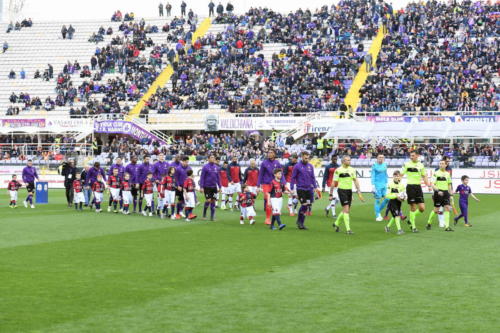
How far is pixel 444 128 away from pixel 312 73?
45.0 ft

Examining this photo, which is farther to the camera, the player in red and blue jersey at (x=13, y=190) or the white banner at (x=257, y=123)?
the white banner at (x=257, y=123)

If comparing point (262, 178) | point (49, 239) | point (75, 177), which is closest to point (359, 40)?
point (75, 177)

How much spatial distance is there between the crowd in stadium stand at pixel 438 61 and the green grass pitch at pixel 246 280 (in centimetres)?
3063

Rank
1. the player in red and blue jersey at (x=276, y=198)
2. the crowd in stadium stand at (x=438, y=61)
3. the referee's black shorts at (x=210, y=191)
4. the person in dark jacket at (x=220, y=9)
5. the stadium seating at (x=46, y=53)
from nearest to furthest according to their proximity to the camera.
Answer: the player in red and blue jersey at (x=276, y=198) < the referee's black shorts at (x=210, y=191) < the crowd in stadium stand at (x=438, y=61) < the stadium seating at (x=46, y=53) < the person in dark jacket at (x=220, y=9)

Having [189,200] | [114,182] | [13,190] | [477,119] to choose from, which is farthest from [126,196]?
[477,119]

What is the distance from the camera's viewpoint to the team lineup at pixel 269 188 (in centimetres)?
2050

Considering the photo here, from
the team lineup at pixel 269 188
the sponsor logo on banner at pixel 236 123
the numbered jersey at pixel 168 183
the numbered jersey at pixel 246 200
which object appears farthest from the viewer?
the sponsor logo on banner at pixel 236 123

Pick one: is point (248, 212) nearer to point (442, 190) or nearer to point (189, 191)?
point (189, 191)

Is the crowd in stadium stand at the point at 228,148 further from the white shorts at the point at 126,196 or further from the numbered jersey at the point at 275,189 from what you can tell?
the numbered jersey at the point at 275,189

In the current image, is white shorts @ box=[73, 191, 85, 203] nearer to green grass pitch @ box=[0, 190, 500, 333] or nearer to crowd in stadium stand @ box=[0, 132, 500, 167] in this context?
green grass pitch @ box=[0, 190, 500, 333]

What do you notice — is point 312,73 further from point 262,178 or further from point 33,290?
point 33,290

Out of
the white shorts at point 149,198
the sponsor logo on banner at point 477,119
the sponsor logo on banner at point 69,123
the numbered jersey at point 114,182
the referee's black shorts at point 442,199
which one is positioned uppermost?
the sponsor logo on banner at point 69,123

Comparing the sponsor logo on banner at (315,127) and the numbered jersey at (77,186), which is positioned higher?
the sponsor logo on banner at (315,127)

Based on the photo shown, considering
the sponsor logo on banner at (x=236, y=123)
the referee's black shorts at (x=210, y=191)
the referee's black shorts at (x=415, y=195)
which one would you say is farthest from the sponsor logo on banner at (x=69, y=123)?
the referee's black shorts at (x=415, y=195)
